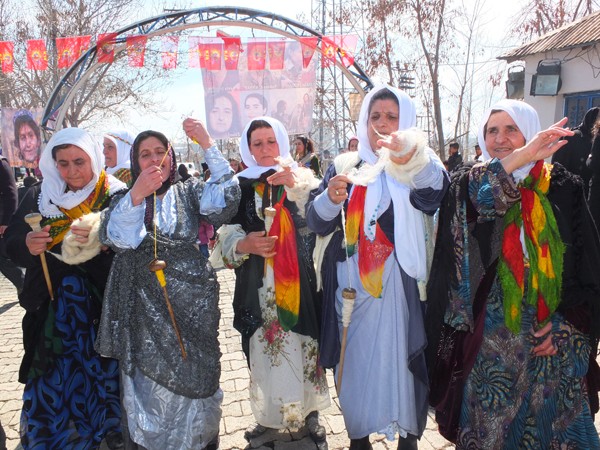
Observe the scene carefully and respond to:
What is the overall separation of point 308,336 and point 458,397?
2.91ft

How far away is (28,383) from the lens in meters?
2.38

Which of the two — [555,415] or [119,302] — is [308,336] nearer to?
[119,302]

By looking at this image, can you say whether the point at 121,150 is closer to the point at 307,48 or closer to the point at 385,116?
the point at 385,116

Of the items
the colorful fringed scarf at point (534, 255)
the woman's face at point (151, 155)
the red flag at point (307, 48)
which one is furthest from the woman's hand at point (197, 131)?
the red flag at point (307, 48)

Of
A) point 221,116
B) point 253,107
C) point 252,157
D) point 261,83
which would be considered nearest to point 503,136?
point 252,157

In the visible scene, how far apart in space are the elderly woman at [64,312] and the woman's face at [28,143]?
380 inches

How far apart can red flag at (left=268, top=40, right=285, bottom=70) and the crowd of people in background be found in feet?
19.7

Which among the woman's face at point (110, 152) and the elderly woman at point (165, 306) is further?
the woman's face at point (110, 152)

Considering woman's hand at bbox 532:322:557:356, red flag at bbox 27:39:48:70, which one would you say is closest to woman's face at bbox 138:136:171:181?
woman's hand at bbox 532:322:557:356

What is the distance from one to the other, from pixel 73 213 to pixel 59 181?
0.20 metres

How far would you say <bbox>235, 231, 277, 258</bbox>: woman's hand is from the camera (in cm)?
240

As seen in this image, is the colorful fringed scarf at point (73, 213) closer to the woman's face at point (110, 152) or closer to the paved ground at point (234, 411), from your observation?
the paved ground at point (234, 411)

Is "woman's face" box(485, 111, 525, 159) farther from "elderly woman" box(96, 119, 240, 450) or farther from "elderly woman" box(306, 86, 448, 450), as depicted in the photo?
"elderly woman" box(96, 119, 240, 450)

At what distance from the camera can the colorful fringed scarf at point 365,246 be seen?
2129 millimetres
